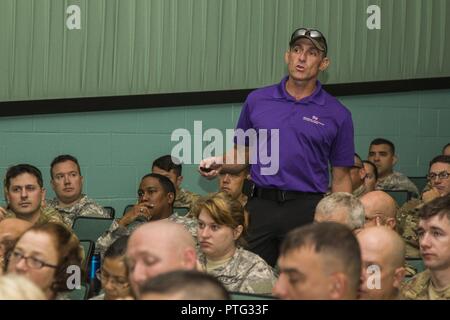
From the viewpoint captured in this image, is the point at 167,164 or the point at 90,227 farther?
the point at 167,164

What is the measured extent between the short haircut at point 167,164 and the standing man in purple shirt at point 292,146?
2406 millimetres

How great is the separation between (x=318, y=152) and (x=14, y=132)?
2.92m

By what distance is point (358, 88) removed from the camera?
8367 millimetres

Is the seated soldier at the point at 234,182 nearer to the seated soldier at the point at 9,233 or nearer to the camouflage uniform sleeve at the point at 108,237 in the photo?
the camouflage uniform sleeve at the point at 108,237

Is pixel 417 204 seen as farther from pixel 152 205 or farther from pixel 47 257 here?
pixel 47 257

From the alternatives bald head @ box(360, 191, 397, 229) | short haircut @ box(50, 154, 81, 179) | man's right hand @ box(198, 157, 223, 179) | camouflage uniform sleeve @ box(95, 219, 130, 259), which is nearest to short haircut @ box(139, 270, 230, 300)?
man's right hand @ box(198, 157, 223, 179)

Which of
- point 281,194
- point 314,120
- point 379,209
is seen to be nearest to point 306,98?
point 314,120

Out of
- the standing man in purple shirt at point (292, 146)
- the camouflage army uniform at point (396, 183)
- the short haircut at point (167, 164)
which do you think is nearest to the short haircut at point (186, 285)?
the standing man in purple shirt at point (292, 146)

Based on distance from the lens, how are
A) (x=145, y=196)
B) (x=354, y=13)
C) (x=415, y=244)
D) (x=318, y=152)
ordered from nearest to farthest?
(x=318, y=152), (x=415, y=244), (x=145, y=196), (x=354, y=13)

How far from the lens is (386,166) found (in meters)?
8.27

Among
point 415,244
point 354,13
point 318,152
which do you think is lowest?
point 415,244

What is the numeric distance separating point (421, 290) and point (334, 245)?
1201 mm
